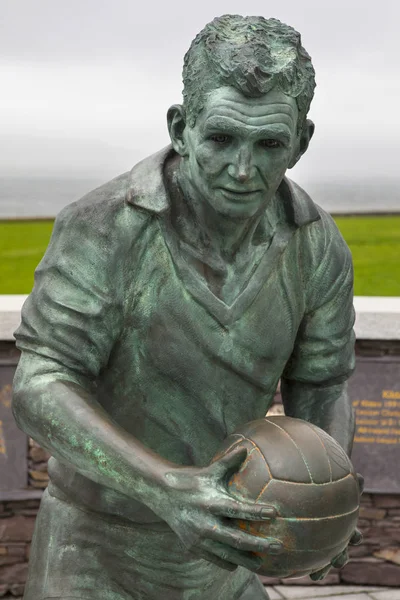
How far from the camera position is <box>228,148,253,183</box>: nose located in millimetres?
2920

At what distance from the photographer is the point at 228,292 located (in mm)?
3229

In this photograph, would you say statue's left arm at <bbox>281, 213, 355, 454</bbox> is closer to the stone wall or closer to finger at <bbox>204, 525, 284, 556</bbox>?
finger at <bbox>204, 525, 284, 556</bbox>

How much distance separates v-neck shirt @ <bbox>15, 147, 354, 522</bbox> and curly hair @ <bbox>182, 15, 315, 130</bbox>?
1.15 feet

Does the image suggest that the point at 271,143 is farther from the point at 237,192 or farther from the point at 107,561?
the point at 107,561

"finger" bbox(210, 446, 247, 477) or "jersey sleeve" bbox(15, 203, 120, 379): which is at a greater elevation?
"jersey sleeve" bbox(15, 203, 120, 379)

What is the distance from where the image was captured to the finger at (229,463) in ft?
9.31

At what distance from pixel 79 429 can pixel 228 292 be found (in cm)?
55

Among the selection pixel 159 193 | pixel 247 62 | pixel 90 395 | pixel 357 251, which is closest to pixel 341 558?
pixel 90 395

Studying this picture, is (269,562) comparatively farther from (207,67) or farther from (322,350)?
(207,67)

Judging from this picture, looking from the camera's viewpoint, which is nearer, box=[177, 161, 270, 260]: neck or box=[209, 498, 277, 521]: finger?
box=[209, 498, 277, 521]: finger

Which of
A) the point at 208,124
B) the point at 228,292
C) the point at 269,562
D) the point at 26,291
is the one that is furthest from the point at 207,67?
the point at 26,291

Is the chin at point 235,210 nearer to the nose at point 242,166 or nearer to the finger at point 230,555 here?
the nose at point 242,166

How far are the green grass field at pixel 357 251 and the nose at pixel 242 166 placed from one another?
771 cm

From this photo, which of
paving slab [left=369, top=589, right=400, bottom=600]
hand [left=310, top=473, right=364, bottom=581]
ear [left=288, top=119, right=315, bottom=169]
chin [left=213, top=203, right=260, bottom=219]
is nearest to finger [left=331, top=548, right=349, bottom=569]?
hand [left=310, top=473, right=364, bottom=581]
